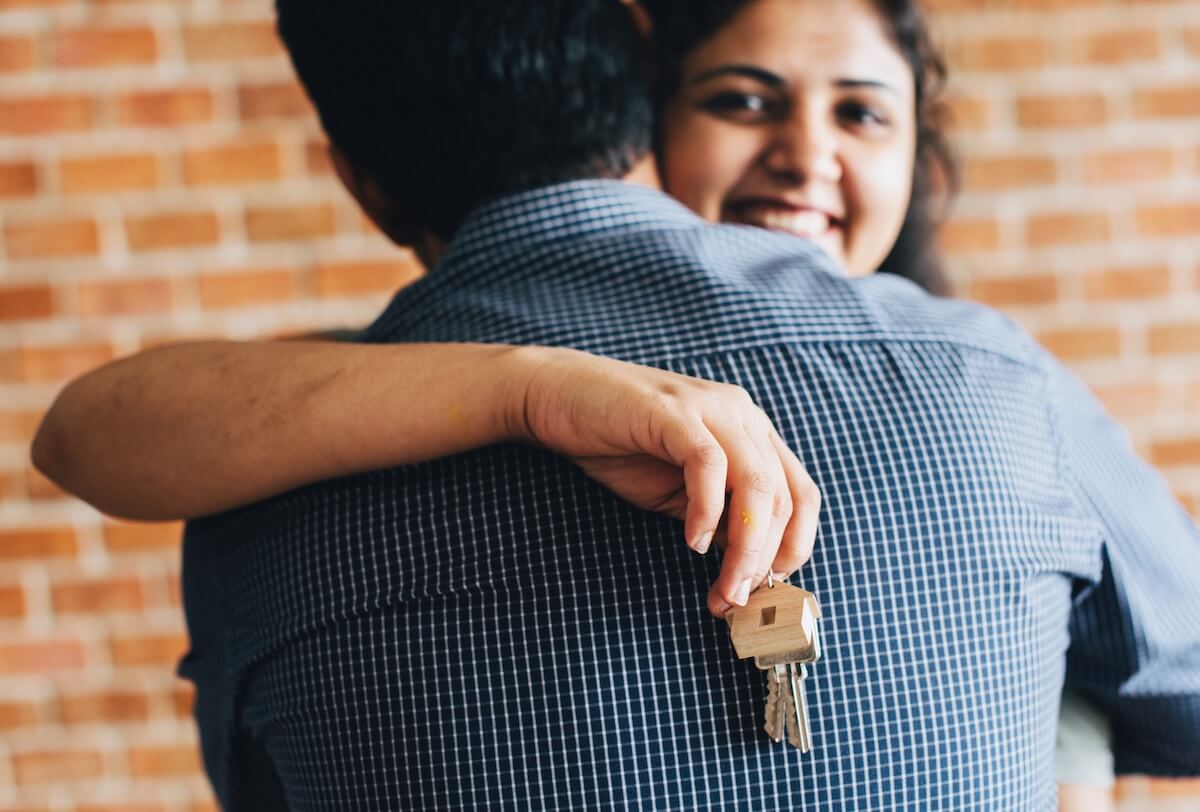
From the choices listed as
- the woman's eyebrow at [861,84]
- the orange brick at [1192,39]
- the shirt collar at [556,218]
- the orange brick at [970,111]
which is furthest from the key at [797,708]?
the orange brick at [1192,39]

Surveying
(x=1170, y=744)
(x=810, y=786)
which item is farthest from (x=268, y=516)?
(x=1170, y=744)

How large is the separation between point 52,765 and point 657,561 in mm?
1520

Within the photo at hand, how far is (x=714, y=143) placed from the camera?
1.12 metres

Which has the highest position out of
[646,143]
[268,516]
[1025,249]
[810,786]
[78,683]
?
[646,143]

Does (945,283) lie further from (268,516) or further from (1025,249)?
(268,516)

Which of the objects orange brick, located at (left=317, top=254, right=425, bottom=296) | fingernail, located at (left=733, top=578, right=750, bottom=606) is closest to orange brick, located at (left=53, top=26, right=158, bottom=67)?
orange brick, located at (left=317, top=254, right=425, bottom=296)

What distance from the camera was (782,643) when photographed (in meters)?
0.56

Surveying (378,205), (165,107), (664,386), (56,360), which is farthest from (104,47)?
(664,386)

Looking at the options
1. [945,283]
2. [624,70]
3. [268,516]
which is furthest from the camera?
[945,283]

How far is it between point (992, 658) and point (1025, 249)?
1.25 m

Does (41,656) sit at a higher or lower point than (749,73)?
lower

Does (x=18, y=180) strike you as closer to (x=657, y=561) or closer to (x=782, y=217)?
(x=782, y=217)

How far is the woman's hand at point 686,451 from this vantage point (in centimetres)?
55

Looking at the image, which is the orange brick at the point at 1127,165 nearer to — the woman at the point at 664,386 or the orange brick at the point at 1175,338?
the orange brick at the point at 1175,338
